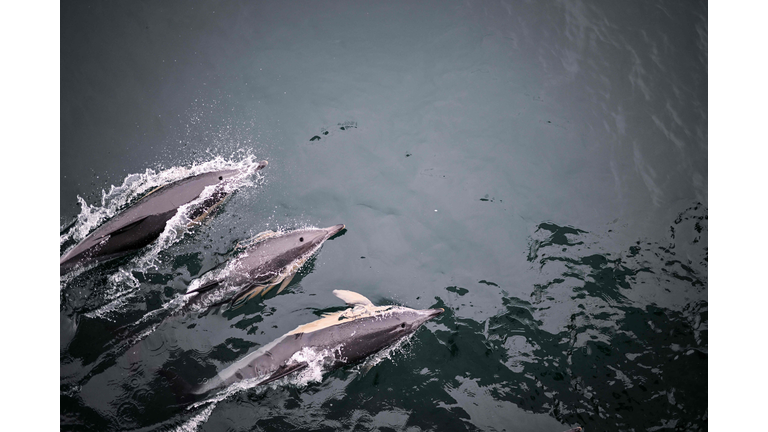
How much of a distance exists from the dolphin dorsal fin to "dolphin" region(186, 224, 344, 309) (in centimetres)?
99

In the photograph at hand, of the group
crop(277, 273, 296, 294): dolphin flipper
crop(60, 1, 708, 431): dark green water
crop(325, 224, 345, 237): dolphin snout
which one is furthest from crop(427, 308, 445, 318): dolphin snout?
crop(277, 273, 296, 294): dolphin flipper

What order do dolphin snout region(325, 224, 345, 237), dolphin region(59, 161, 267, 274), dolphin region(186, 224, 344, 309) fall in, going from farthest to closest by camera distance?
dolphin snout region(325, 224, 345, 237)
dolphin region(186, 224, 344, 309)
dolphin region(59, 161, 267, 274)

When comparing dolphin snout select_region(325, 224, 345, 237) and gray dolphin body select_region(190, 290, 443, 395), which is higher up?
dolphin snout select_region(325, 224, 345, 237)

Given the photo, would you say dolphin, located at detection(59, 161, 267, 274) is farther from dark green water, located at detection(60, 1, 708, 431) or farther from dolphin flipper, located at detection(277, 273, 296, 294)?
dolphin flipper, located at detection(277, 273, 296, 294)

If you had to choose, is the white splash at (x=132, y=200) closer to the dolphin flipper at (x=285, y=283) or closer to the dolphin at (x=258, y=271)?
the dolphin at (x=258, y=271)

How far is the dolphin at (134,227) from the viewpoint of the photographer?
24.2 ft

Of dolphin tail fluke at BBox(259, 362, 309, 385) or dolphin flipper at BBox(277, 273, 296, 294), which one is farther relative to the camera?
dolphin flipper at BBox(277, 273, 296, 294)

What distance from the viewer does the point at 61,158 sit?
816 centimetres

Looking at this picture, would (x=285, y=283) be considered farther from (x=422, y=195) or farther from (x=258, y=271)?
(x=422, y=195)

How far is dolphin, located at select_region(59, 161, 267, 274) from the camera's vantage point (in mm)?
7367

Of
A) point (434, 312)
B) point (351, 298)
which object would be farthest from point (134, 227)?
point (434, 312)

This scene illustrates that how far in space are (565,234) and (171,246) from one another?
8177 millimetres

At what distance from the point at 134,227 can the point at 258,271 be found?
2373 mm

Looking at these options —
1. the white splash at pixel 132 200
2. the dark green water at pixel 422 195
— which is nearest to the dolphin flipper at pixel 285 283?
the dark green water at pixel 422 195
